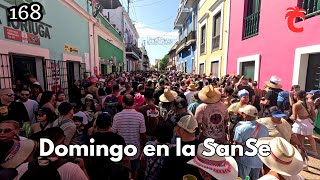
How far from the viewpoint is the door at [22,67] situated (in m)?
5.74

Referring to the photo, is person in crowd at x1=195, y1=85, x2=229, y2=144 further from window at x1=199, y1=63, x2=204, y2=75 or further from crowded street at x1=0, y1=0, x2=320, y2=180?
window at x1=199, y1=63, x2=204, y2=75

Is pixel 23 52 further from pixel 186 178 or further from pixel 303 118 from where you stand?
pixel 303 118

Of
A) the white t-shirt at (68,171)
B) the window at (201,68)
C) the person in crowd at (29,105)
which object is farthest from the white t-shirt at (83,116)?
the window at (201,68)

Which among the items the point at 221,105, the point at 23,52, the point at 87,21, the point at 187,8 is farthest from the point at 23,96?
the point at 187,8

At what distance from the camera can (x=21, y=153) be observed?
204cm

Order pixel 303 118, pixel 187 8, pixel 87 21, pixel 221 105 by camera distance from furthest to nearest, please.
Answer: pixel 187 8 < pixel 87 21 < pixel 303 118 < pixel 221 105

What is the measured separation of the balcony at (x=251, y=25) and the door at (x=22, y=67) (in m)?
8.37


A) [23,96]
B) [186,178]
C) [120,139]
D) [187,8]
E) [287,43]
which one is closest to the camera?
[186,178]

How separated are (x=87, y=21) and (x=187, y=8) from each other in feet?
48.4

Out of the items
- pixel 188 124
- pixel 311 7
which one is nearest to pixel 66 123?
pixel 188 124

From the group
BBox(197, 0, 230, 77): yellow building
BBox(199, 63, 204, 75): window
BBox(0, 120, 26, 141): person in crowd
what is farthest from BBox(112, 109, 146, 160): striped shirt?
BBox(199, 63, 204, 75): window

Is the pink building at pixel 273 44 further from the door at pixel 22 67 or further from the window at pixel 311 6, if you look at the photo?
the door at pixel 22 67

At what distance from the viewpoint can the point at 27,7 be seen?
5926mm

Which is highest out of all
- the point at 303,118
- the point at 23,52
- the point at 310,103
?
the point at 23,52
